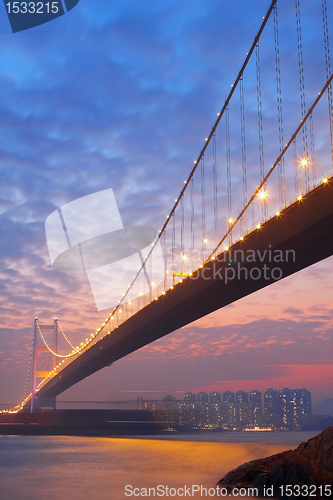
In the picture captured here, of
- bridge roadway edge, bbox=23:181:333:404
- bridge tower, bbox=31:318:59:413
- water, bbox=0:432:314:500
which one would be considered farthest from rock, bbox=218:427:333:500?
bridge tower, bbox=31:318:59:413

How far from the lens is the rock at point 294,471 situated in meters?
13.3

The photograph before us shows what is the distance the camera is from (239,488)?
50.2 feet

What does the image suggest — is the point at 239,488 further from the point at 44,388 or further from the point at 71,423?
the point at 71,423

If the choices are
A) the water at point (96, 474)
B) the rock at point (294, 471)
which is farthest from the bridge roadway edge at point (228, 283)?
the water at point (96, 474)

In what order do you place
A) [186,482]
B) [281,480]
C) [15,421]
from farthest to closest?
1. [15,421]
2. [186,482]
3. [281,480]

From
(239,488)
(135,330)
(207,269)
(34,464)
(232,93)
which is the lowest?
(34,464)

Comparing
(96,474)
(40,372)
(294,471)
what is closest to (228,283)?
Result: (96,474)

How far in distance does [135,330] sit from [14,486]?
16.1m

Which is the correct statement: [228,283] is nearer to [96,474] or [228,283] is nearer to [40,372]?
[96,474]

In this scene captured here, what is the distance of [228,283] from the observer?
2666cm

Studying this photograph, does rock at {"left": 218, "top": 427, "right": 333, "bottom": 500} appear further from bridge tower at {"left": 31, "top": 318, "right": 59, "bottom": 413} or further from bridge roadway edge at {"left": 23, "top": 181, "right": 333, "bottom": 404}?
bridge tower at {"left": 31, "top": 318, "right": 59, "bottom": 413}

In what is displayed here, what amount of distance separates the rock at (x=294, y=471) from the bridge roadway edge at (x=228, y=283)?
7.19m

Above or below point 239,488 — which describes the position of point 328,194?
above

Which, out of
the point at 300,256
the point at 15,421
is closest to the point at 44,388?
the point at 15,421
